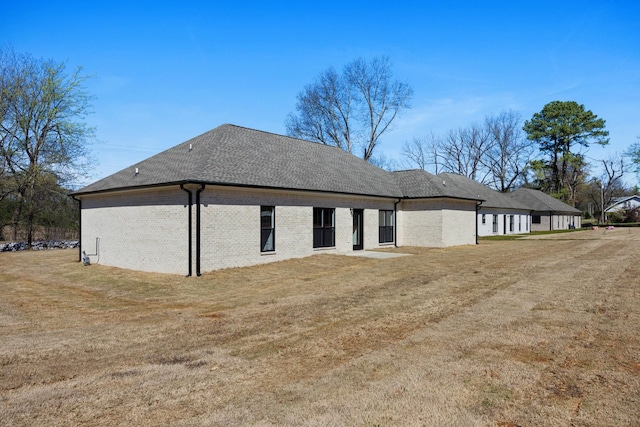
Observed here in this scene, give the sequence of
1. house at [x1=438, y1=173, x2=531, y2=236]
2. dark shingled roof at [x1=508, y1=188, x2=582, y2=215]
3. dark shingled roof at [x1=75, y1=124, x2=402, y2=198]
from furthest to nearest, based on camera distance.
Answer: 1. dark shingled roof at [x1=508, y1=188, x2=582, y2=215]
2. house at [x1=438, y1=173, x2=531, y2=236]
3. dark shingled roof at [x1=75, y1=124, x2=402, y2=198]

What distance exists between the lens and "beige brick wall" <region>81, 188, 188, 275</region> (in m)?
13.6

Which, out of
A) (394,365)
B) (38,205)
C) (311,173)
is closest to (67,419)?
(394,365)

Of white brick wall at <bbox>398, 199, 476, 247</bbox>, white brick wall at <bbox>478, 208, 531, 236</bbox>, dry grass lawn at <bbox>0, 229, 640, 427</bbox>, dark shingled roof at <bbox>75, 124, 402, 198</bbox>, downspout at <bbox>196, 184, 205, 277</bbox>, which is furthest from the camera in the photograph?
white brick wall at <bbox>478, 208, 531, 236</bbox>

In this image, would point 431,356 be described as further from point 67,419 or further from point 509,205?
point 509,205

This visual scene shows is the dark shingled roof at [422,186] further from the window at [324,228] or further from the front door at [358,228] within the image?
the window at [324,228]

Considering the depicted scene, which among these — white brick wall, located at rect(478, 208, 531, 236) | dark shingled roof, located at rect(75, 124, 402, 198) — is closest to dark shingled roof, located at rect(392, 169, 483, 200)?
dark shingled roof, located at rect(75, 124, 402, 198)

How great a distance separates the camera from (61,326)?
7.35 metres

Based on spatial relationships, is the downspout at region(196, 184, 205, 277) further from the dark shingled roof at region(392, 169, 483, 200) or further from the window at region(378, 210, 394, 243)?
the dark shingled roof at region(392, 169, 483, 200)

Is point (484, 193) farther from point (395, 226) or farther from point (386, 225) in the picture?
point (386, 225)

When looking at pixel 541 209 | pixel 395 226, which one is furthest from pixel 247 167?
pixel 541 209

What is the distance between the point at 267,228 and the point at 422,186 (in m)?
12.5

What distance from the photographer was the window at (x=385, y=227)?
2276cm

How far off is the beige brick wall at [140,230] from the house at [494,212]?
24.6 metres

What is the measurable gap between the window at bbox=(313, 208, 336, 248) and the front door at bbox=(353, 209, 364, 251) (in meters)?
2.10
